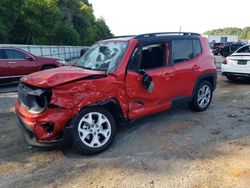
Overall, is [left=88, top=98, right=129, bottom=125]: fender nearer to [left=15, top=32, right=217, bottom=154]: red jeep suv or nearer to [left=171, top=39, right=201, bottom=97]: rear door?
[left=15, top=32, right=217, bottom=154]: red jeep suv

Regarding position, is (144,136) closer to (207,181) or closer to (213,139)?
(213,139)

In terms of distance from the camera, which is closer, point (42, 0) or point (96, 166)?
point (96, 166)

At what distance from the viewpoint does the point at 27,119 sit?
4.34 meters

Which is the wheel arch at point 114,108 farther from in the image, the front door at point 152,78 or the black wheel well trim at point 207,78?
the black wheel well trim at point 207,78

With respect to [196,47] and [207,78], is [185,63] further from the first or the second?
[207,78]

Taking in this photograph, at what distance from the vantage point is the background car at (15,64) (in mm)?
11039

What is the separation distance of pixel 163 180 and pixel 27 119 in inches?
84.5

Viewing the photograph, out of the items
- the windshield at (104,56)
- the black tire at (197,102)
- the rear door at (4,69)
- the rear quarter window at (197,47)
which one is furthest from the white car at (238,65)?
the rear door at (4,69)

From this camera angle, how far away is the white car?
400 inches

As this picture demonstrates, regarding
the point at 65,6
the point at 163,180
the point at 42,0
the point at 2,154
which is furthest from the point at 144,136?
the point at 65,6

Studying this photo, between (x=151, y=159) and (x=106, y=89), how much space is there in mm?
1250

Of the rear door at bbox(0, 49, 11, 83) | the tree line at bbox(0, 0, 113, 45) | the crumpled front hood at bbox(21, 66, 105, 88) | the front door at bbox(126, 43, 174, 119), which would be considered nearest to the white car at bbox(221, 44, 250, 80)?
the front door at bbox(126, 43, 174, 119)

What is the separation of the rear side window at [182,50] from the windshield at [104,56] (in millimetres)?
1174

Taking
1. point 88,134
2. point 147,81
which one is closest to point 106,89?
point 88,134
